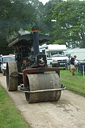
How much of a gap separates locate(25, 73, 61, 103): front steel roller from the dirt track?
0.18 meters

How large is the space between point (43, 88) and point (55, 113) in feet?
4.05

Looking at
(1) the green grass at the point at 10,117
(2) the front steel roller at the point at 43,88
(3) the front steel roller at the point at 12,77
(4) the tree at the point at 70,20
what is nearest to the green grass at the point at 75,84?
(2) the front steel roller at the point at 43,88

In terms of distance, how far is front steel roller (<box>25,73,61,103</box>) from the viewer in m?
6.95

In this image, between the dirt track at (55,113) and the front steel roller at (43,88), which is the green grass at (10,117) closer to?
the dirt track at (55,113)

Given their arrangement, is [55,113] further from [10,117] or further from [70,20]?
[70,20]

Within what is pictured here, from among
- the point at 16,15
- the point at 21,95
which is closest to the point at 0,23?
the point at 16,15

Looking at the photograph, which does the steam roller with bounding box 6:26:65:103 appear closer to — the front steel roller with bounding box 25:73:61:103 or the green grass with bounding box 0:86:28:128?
the front steel roller with bounding box 25:73:61:103

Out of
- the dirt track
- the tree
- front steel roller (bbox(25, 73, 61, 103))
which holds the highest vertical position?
the tree

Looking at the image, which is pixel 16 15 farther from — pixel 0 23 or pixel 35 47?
pixel 35 47

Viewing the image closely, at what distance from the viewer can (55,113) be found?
5945 millimetres

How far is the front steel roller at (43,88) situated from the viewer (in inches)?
273

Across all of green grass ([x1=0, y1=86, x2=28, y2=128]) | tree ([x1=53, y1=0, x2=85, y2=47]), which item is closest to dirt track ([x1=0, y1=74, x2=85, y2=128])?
green grass ([x1=0, y1=86, x2=28, y2=128])

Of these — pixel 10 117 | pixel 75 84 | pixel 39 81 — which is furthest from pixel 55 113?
pixel 75 84

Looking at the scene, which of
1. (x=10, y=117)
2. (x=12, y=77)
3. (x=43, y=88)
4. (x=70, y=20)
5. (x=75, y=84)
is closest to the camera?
(x=10, y=117)
